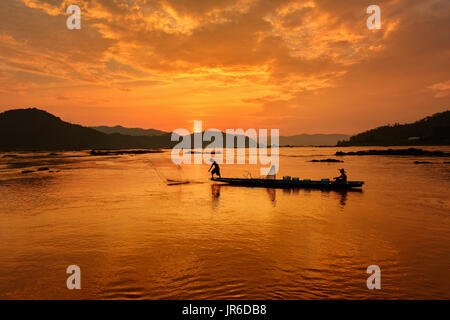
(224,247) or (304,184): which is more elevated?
(304,184)

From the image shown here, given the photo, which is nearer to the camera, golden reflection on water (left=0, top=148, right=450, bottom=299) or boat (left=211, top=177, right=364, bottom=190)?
golden reflection on water (left=0, top=148, right=450, bottom=299)

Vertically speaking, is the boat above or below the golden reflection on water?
above

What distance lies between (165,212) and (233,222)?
17.8ft

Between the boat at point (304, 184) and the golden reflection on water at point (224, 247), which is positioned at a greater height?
the boat at point (304, 184)

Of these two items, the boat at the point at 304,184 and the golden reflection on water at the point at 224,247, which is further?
the boat at the point at 304,184

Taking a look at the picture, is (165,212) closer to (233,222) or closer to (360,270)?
(233,222)

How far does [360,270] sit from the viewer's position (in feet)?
31.8

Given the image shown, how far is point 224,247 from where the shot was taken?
12.0 meters

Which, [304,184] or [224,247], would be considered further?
[304,184]

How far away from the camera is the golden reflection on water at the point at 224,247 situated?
8.59 m

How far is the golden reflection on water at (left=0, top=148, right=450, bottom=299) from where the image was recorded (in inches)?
338
